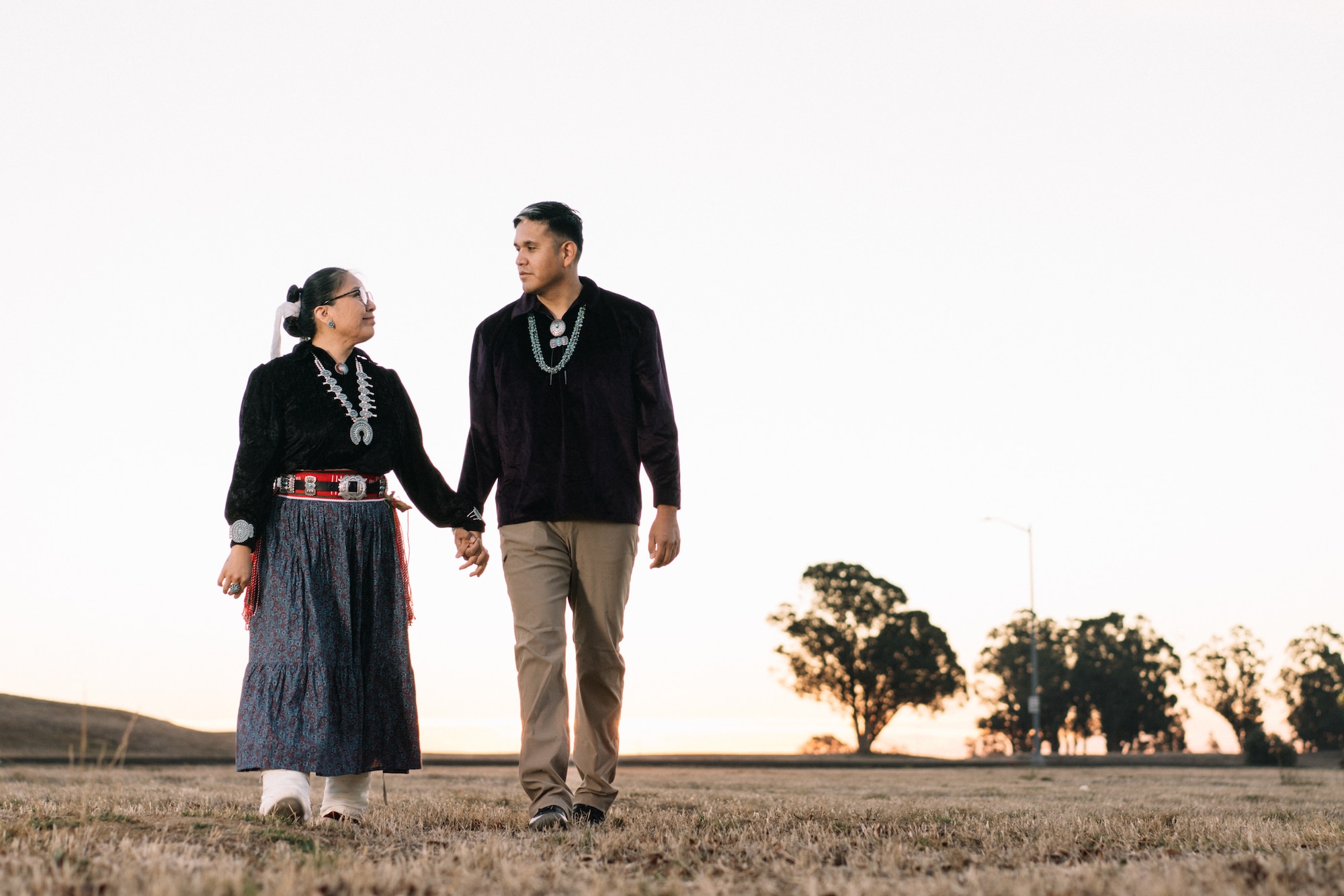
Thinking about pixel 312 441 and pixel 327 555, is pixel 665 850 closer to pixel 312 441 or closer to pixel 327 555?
pixel 327 555

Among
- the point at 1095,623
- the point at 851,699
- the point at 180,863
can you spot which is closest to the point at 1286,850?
the point at 180,863

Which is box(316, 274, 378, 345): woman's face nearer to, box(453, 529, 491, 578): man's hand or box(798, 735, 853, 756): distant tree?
box(453, 529, 491, 578): man's hand

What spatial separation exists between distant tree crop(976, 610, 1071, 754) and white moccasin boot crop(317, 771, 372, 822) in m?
58.8

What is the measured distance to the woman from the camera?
523cm

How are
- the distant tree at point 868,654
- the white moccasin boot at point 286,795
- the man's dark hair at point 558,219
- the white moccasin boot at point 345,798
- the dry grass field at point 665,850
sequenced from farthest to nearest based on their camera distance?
1. the distant tree at point 868,654
2. the man's dark hair at point 558,219
3. the white moccasin boot at point 345,798
4. the white moccasin boot at point 286,795
5. the dry grass field at point 665,850

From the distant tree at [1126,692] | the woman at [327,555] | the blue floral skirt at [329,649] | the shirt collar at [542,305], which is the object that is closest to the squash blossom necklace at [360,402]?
the woman at [327,555]

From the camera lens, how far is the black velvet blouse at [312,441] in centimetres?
552

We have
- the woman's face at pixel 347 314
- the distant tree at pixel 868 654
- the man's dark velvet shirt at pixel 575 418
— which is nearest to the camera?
the man's dark velvet shirt at pixel 575 418

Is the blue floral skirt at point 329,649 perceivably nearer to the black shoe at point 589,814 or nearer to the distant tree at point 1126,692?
the black shoe at point 589,814

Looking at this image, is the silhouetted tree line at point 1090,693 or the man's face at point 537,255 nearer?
the man's face at point 537,255

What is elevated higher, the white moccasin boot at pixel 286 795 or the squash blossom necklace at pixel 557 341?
the squash blossom necklace at pixel 557 341

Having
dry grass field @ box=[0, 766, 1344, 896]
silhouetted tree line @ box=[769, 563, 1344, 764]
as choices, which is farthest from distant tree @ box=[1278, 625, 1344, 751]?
dry grass field @ box=[0, 766, 1344, 896]

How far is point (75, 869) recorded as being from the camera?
10.6 ft

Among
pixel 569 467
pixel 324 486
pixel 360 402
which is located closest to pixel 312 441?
pixel 324 486
